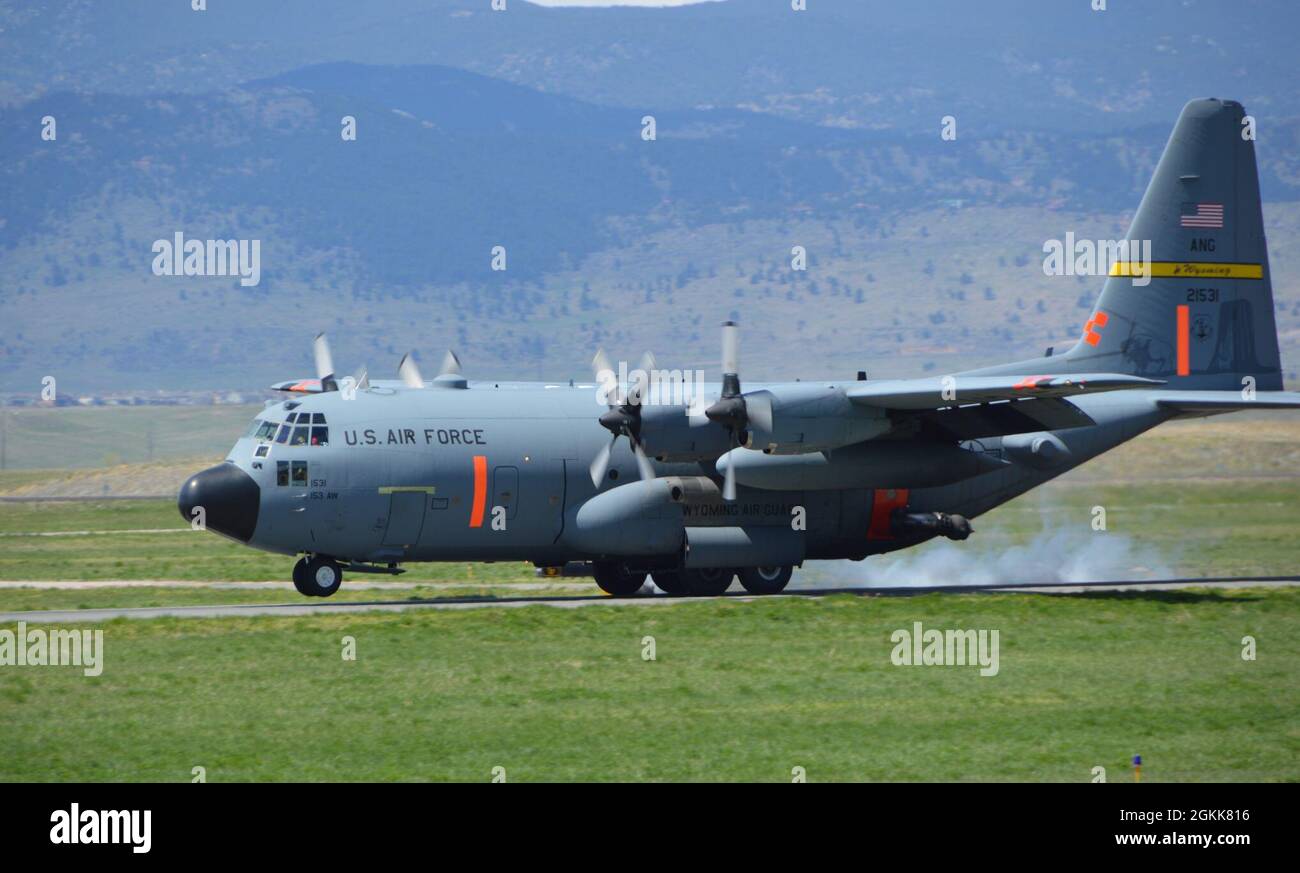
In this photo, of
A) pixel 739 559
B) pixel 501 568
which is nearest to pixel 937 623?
pixel 739 559

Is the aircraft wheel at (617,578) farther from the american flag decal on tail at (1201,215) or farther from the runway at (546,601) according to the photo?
the american flag decal on tail at (1201,215)

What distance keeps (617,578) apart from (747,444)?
19.1 feet

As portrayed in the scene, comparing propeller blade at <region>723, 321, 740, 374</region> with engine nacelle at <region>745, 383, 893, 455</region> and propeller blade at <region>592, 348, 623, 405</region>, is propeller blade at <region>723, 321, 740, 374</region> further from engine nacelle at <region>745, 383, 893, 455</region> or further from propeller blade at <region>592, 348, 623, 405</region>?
propeller blade at <region>592, 348, 623, 405</region>

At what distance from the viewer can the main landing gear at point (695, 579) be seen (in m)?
34.3

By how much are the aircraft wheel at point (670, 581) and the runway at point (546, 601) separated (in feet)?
1.73

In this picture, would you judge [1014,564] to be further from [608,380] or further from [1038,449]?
[608,380]

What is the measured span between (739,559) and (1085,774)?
622 inches

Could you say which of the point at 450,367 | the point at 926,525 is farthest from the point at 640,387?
the point at 926,525

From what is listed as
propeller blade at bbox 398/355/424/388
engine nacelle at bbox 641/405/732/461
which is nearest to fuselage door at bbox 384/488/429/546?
propeller blade at bbox 398/355/424/388

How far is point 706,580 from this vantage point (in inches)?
1355

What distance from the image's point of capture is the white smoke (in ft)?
126

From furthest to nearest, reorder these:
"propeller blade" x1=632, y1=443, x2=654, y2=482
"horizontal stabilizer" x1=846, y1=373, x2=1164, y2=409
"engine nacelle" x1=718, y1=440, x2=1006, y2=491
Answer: "propeller blade" x1=632, y1=443, x2=654, y2=482, "engine nacelle" x1=718, y1=440, x2=1006, y2=491, "horizontal stabilizer" x1=846, y1=373, x2=1164, y2=409

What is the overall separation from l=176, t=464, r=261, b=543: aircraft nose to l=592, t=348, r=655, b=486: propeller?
6.78 metres
